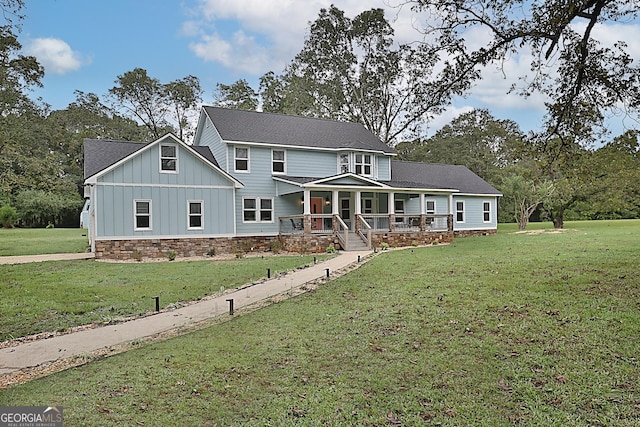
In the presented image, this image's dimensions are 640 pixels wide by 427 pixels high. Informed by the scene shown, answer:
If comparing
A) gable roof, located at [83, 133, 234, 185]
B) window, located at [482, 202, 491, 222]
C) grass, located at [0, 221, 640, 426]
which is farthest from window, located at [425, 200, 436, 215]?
grass, located at [0, 221, 640, 426]

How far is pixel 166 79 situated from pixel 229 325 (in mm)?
39890

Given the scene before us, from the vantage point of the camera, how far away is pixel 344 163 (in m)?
25.8

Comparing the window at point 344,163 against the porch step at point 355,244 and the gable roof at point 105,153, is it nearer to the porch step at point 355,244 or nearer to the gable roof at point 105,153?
the porch step at point 355,244

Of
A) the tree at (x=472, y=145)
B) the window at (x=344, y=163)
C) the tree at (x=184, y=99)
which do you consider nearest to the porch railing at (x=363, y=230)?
the window at (x=344, y=163)

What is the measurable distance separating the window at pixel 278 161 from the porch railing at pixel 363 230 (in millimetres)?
4956

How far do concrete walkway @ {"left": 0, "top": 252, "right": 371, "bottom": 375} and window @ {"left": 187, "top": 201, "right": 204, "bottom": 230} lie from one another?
974 centimetres

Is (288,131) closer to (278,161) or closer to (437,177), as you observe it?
(278,161)

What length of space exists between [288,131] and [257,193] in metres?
4.43

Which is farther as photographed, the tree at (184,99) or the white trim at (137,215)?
the tree at (184,99)

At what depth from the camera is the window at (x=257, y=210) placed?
22656 mm

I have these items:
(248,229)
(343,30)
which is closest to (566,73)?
(248,229)

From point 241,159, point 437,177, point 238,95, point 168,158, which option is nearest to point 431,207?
point 437,177

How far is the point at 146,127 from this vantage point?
44812 millimetres

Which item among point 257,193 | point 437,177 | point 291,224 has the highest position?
point 437,177
